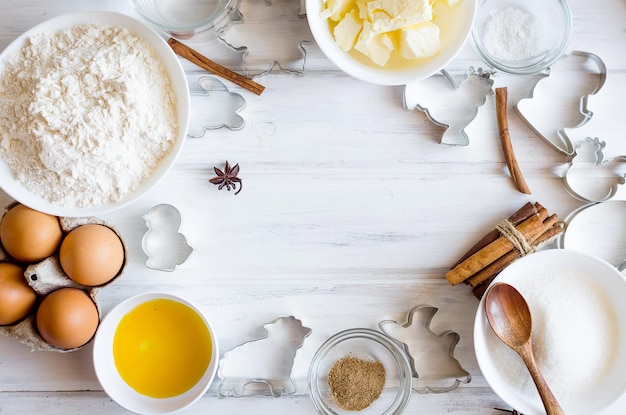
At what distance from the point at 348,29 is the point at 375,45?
2.5 inches

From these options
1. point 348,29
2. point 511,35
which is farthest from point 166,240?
point 511,35

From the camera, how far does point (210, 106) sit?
4.43 feet

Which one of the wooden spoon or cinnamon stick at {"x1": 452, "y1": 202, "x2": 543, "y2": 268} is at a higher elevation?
cinnamon stick at {"x1": 452, "y1": 202, "x2": 543, "y2": 268}

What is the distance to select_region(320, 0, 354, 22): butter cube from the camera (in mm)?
1208

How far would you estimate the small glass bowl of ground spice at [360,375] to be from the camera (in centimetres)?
131

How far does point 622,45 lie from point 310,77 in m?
0.70

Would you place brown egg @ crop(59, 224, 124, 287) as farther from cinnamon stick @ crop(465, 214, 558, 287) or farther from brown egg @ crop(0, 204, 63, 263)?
cinnamon stick @ crop(465, 214, 558, 287)

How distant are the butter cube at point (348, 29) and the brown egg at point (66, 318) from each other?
29.4 inches

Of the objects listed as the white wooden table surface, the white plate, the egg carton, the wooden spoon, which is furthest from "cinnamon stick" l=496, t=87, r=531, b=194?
the egg carton

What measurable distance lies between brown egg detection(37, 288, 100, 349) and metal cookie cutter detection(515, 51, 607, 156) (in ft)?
3.35

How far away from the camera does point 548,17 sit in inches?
52.4

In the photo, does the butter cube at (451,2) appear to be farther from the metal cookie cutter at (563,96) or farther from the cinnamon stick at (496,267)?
the cinnamon stick at (496,267)

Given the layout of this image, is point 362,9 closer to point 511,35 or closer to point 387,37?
point 387,37

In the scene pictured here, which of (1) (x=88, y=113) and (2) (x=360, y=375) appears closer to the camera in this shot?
(1) (x=88, y=113)
